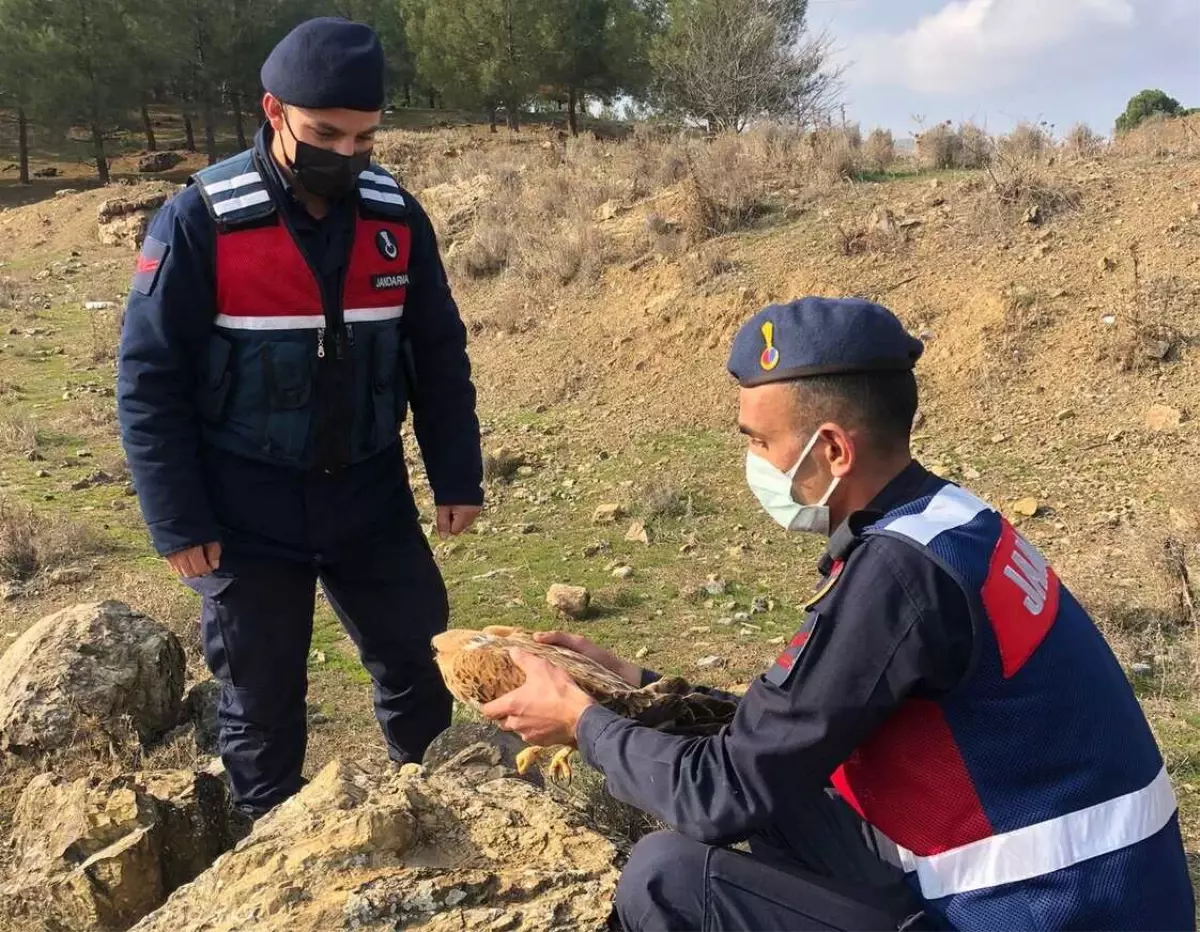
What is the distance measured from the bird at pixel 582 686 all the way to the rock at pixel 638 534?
374 centimetres

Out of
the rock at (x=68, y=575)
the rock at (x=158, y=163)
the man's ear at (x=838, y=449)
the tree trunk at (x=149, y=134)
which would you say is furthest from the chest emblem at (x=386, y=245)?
the tree trunk at (x=149, y=134)

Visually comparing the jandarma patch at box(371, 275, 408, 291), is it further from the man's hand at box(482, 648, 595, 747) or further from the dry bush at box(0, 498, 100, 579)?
the dry bush at box(0, 498, 100, 579)

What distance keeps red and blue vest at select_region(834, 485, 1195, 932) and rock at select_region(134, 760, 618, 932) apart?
0.75 meters

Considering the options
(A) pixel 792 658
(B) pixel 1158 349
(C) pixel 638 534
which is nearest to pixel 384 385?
(A) pixel 792 658

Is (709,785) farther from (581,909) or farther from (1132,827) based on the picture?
(1132,827)

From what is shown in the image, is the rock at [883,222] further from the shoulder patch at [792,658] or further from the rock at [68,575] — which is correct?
the shoulder patch at [792,658]

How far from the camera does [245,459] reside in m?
2.93

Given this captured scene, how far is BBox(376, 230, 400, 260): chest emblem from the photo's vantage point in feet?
9.70

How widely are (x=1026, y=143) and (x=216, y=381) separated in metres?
10.2

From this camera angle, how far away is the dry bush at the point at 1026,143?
1003cm

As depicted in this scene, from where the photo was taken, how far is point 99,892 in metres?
2.64

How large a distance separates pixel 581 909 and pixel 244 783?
4.99 ft

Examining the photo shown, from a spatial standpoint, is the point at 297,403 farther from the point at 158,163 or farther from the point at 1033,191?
the point at 158,163

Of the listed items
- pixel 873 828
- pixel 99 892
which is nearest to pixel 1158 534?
pixel 873 828
